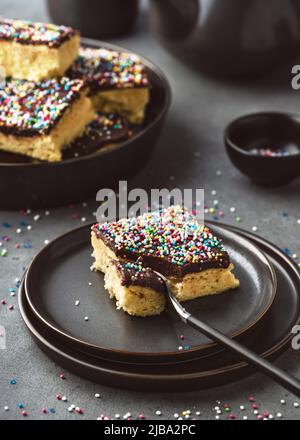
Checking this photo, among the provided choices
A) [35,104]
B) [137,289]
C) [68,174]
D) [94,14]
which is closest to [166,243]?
[137,289]

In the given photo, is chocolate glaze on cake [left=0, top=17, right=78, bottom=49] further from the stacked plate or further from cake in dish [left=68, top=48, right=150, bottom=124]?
the stacked plate

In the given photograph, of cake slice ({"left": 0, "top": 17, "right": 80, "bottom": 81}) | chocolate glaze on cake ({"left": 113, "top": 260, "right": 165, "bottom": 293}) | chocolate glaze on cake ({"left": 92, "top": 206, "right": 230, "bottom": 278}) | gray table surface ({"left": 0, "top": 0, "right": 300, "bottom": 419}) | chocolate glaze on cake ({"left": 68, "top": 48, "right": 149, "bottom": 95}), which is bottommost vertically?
gray table surface ({"left": 0, "top": 0, "right": 300, "bottom": 419})

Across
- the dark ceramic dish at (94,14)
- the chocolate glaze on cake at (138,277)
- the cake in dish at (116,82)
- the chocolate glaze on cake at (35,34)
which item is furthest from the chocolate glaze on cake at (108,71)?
the chocolate glaze on cake at (138,277)

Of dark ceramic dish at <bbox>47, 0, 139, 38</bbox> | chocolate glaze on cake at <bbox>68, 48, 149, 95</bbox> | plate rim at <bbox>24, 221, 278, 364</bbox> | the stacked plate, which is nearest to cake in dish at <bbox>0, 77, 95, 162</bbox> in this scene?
chocolate glaze on cake at <bbox>68, 48, 149, 95</bbox>

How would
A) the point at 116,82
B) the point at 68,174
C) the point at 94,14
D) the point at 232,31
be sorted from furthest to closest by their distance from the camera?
the point at 94,14
the point at 232,31
the point at 116,82
the point at 68,174

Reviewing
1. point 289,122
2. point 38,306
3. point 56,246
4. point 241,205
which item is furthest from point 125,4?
point 38,306

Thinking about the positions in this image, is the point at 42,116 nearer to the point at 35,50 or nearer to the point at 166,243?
the point at 35,50
